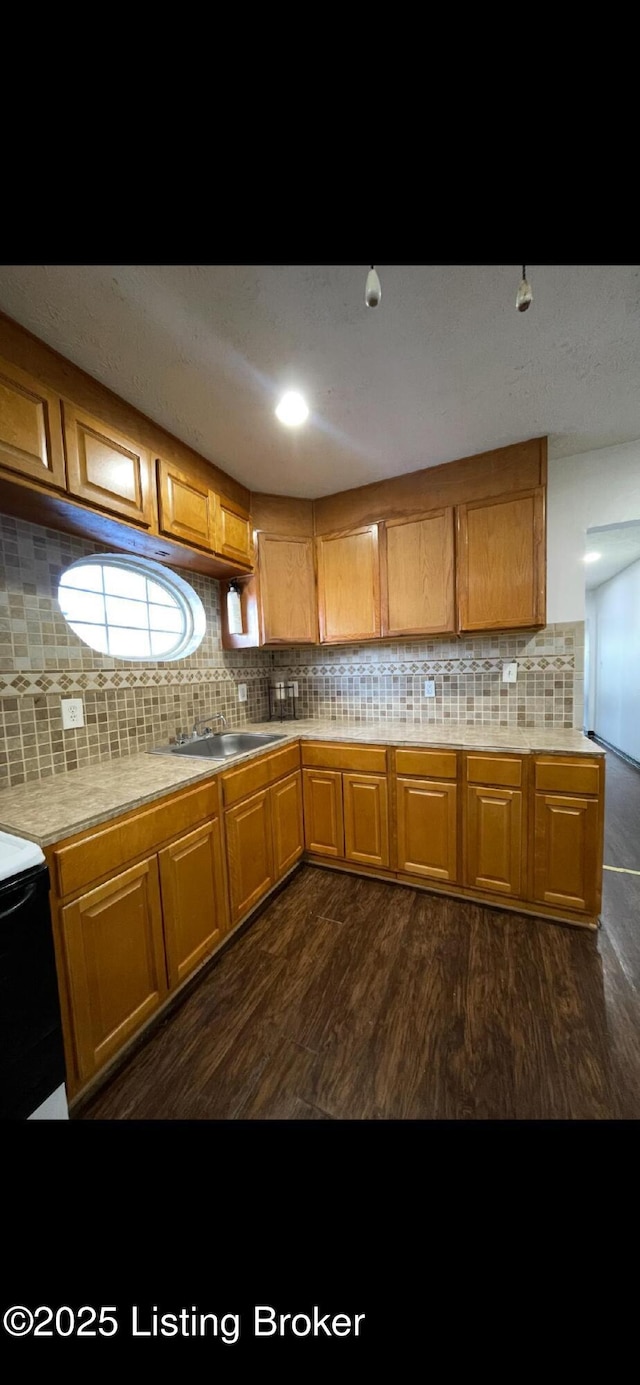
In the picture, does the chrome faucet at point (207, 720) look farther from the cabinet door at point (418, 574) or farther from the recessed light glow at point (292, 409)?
the recessed light glow at point (292, 409)

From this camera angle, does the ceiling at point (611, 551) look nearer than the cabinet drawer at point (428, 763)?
No

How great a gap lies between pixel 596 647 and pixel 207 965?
6506 mm

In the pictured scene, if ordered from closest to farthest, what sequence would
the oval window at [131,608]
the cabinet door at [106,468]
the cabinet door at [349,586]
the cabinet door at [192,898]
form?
the cabinet door at [106,468] < the cabinet door at [192,898] < the oval window at [131,608] < the cabinet door at [349,586]

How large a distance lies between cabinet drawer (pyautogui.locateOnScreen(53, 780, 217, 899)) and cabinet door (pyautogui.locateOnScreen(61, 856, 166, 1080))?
0.06 meters

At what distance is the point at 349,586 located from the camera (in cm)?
254

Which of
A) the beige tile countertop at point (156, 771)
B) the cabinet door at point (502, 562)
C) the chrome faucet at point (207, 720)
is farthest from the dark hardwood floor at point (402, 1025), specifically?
the cabinet door at point (502, 562)

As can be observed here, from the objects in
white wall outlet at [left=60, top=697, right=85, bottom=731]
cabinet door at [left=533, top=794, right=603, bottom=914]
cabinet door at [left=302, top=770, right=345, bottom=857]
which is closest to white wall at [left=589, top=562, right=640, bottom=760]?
cabinet door at [left=533, top=794, right=603, bottom=914]

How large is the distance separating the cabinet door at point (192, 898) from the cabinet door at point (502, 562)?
1.75 meters

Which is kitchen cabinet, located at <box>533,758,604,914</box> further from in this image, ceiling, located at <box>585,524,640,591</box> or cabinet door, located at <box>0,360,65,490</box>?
cabinet door, located at <box>0,360,65,490</box>

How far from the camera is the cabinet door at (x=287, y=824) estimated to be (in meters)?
2.21

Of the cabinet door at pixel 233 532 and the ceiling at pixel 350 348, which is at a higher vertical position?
the ceiling at pixel 350 348

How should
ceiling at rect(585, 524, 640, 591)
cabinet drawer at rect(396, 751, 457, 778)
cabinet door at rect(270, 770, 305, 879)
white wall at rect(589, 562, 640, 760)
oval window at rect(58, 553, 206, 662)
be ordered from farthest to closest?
white wall at rect(589, 562, 640, 760) → ceiling at rect(585, 524, 640, 591) → cabinet door at rect(270, 770, 305, 879) → cabinet drawer at rect(396, 751, 457, 778) → oval window at rect(58, 553, 206, 662)

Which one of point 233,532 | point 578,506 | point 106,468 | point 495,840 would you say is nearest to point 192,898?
point 495,840

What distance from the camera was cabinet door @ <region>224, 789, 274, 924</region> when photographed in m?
1.86
